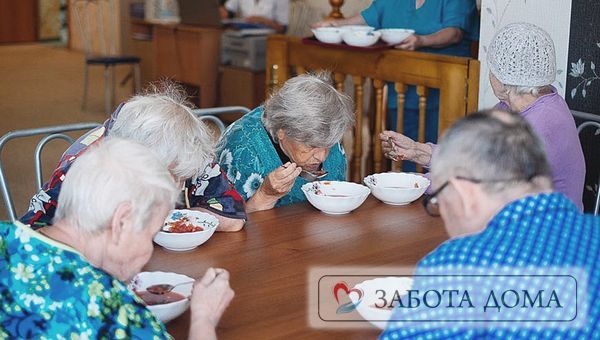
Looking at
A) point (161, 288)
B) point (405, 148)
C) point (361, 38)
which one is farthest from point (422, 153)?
point (161, 288)

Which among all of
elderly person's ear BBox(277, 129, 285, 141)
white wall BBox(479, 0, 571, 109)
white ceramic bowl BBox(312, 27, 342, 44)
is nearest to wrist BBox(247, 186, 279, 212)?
elderly person's ear BBox(277, 129, 285, 141)

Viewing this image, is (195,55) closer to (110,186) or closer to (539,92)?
(539,92)

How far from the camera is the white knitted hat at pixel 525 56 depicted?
2.63 m

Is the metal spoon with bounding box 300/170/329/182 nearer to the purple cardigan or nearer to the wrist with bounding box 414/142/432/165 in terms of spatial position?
the wrist with bounding box 414/142/432/165

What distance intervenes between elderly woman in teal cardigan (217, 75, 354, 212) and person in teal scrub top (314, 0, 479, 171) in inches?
58.4

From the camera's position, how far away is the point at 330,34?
13.6ft

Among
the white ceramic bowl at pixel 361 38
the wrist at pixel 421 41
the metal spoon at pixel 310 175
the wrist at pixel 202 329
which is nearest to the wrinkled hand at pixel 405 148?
the metal spoon at pixel 310 175

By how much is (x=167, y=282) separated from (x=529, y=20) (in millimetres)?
2286

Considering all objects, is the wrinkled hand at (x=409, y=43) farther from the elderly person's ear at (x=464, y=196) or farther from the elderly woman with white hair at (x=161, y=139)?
the elderly person's ear at (x=464, y=196)

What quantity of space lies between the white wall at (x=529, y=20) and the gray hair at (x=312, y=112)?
127 centimetres

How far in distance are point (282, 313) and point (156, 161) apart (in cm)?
45

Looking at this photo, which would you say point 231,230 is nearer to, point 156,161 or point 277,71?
point 156,161

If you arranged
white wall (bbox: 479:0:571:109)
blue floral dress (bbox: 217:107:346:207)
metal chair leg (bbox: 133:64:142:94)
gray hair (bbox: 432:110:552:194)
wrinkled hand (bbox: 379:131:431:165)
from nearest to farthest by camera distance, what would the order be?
gray hair (bbox: 432:110:552:194) → blue floral dress (bbox: 217:107:346:207) → wrinkled hand (bbox: 379:131:431:165) → white wall (bbox: 479:0:571:109) → metal chair leg (bbox: 133:64:142:94)

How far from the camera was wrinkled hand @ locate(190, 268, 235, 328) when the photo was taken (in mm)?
1643
